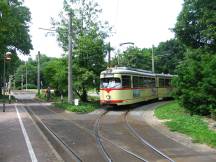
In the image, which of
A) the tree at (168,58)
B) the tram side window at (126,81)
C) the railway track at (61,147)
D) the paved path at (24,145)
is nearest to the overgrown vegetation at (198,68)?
the tram side window at (126,81)

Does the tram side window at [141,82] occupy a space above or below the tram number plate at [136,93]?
above

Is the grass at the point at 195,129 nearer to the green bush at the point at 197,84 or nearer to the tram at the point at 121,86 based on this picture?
the green bush at the point at 197,84

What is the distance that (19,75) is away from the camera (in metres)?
153

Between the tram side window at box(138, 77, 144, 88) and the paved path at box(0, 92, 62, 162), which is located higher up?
the tram side window at box(138, 77, 144, 88)

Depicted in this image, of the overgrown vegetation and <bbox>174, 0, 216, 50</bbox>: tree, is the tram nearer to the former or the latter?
the overgrown vegetation

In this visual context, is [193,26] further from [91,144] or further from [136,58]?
[136,58]

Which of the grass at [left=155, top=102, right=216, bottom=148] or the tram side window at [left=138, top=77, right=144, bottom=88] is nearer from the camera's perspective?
the grass at [left=155, top=102, right=216, bottom=148]

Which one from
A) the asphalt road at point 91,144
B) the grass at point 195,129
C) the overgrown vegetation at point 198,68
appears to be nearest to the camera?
the asphalt road at point 91,144

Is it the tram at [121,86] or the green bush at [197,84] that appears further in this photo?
the tram at [121,86]

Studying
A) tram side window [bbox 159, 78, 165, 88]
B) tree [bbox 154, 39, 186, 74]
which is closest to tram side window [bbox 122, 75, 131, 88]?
tram side window [bbox 159, 78, 165, 88]

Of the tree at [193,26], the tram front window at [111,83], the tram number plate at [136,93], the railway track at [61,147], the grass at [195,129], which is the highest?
the tree at [193,26]

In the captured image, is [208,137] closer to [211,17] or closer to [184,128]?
[184,128]

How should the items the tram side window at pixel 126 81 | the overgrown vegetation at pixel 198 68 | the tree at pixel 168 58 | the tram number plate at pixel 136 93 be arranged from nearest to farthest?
the overgrown vegetation at pixel 198 68
the tram side window at pixel 126 81
the tram number plate at pixel 136 93
the tree at pixel 168 58

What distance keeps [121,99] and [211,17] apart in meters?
8.36
